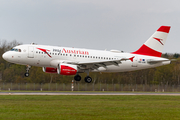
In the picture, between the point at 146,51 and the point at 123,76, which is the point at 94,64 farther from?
the point at 123,76

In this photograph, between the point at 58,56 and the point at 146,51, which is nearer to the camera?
the point at 58,56

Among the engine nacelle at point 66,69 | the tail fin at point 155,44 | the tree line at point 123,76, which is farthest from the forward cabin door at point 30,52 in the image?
the tree line at point 123,76

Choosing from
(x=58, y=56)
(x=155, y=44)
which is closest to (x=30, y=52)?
(x=58, y=56)

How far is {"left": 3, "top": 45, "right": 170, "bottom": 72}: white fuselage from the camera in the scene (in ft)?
122

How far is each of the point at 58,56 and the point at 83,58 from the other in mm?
3564

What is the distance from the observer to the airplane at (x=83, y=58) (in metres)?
37.3

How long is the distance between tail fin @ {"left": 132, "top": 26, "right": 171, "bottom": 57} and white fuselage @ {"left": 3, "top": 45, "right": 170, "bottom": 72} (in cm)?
231

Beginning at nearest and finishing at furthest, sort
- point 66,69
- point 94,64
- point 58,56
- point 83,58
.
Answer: point 66,69 → point 58,56 → point 94,64 → point 83,58

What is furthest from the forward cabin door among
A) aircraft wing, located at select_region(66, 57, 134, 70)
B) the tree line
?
the tree line

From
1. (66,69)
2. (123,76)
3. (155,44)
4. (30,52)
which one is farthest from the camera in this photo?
(123,76)

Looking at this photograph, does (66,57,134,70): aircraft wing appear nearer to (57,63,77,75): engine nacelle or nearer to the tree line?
(57,63,77,75): engine nacelle

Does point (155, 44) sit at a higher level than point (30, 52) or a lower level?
higher

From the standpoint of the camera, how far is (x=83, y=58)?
3981 cm

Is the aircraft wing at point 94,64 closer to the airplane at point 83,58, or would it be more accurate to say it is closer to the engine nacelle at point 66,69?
the airplane at point 83,58
